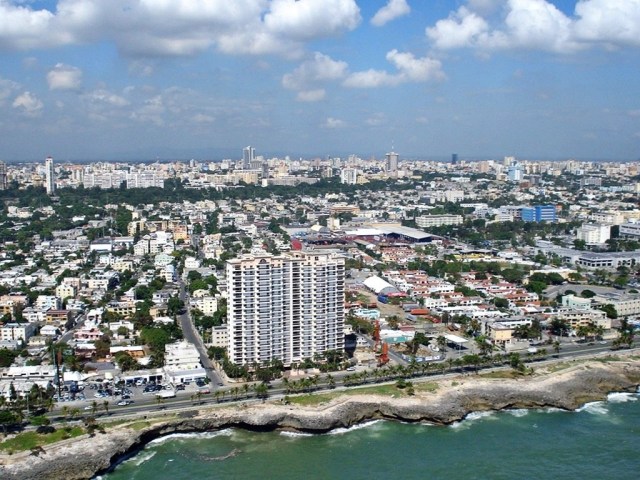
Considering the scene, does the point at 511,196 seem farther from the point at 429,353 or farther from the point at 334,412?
the point at 334,412

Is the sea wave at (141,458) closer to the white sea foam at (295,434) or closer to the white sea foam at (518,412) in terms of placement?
the white sea foam at (295,434)

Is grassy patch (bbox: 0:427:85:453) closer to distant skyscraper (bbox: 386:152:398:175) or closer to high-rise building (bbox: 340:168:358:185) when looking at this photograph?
high-rise building (bbox: 340:168:358:185)

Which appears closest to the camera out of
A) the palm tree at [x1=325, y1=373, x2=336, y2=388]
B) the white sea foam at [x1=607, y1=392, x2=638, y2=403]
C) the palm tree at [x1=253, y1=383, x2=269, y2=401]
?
the palm tree at [x1=253, y1=383, x2=269, y2=401]

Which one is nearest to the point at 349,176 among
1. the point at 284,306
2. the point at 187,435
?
the point at 284,306

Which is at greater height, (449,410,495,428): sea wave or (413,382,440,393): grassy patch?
(413,382,440,393): grassy patch

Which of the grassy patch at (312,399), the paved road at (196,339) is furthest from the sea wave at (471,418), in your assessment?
the paved road at (196,339)

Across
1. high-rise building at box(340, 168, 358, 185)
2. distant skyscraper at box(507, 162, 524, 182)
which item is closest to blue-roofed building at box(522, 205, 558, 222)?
high-rise building at box(340, 168, 358, 185)

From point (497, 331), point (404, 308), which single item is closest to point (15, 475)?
point (497, 331)
